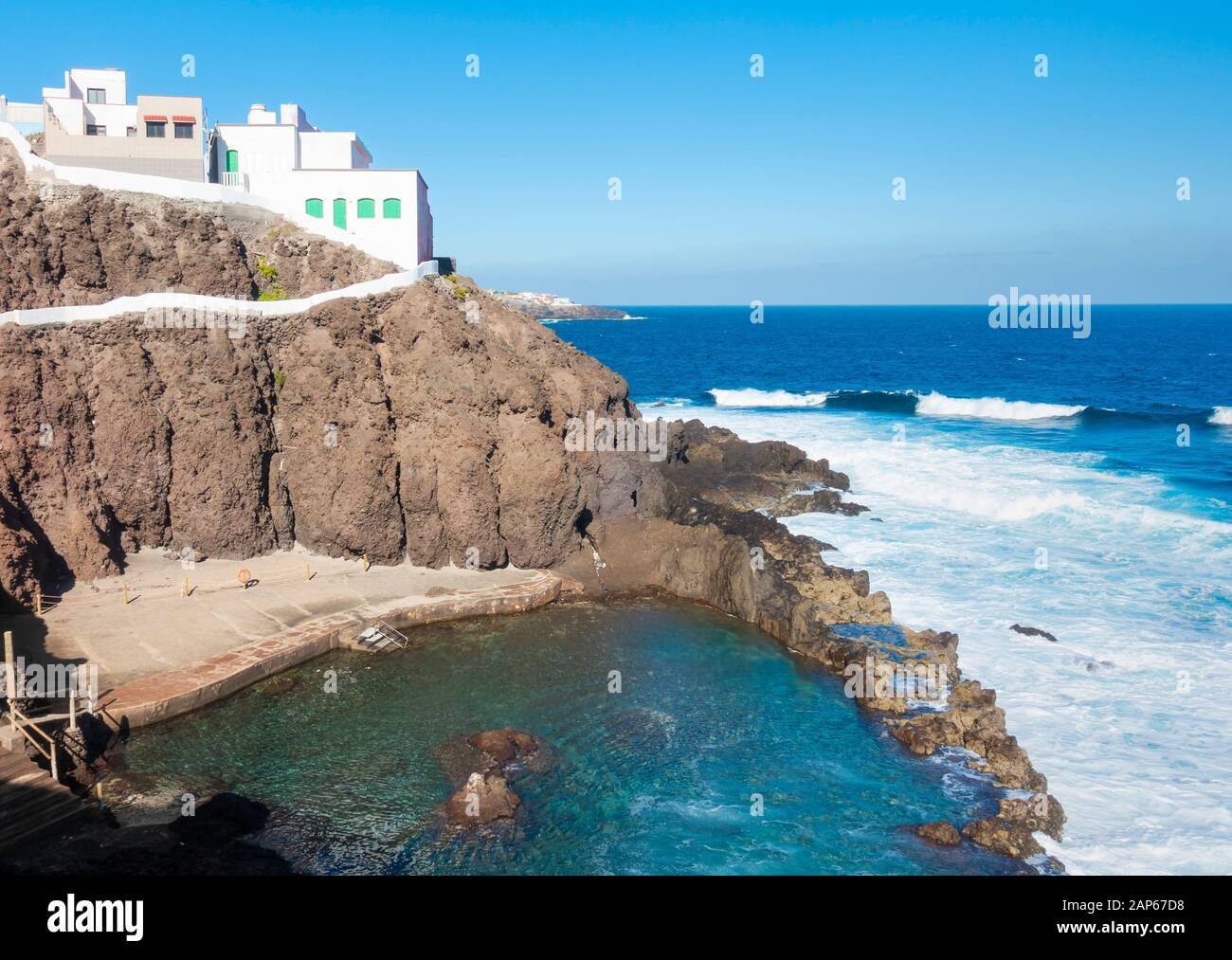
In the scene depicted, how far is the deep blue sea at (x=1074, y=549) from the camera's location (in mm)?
19344

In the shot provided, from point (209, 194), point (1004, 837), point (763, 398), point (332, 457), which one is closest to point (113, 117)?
point (209, 194)

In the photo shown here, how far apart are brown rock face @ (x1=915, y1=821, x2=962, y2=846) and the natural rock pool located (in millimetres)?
182

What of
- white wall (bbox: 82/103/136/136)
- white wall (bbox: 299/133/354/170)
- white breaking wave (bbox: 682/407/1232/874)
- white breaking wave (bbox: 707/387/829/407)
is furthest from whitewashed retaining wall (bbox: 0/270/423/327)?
white breaking wave (bbox: 707/387/829/407)

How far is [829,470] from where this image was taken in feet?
146

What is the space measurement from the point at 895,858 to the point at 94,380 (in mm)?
24541

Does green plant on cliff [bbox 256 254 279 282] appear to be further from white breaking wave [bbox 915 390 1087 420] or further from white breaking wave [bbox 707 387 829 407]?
white breaking wave [bbox 915 390 1087 420]

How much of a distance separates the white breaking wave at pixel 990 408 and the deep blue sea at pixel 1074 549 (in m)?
0.19

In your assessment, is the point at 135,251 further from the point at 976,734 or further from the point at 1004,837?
the point at 1004,837

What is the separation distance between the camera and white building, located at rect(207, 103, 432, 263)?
35.7 meters

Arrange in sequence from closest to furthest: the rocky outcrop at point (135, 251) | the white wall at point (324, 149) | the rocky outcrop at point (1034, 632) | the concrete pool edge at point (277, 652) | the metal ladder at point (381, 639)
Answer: the concrete pool edge at point (277, 652), the metal ladder at point (381, 639), the rocky outcrop at point (1034, 632), the rocky outcrop at point (135, 251), the white wall at point (324, 149)

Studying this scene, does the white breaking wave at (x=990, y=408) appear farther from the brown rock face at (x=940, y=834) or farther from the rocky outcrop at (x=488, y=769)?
the rocky outcrop at (x=488, y=769)

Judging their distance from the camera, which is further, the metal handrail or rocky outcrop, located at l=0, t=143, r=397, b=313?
rocky outcrop, located at l=0, t=143, r=397, b=313

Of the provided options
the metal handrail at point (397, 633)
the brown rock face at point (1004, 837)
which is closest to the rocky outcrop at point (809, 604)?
the brown rock face at point (1004, 837)
